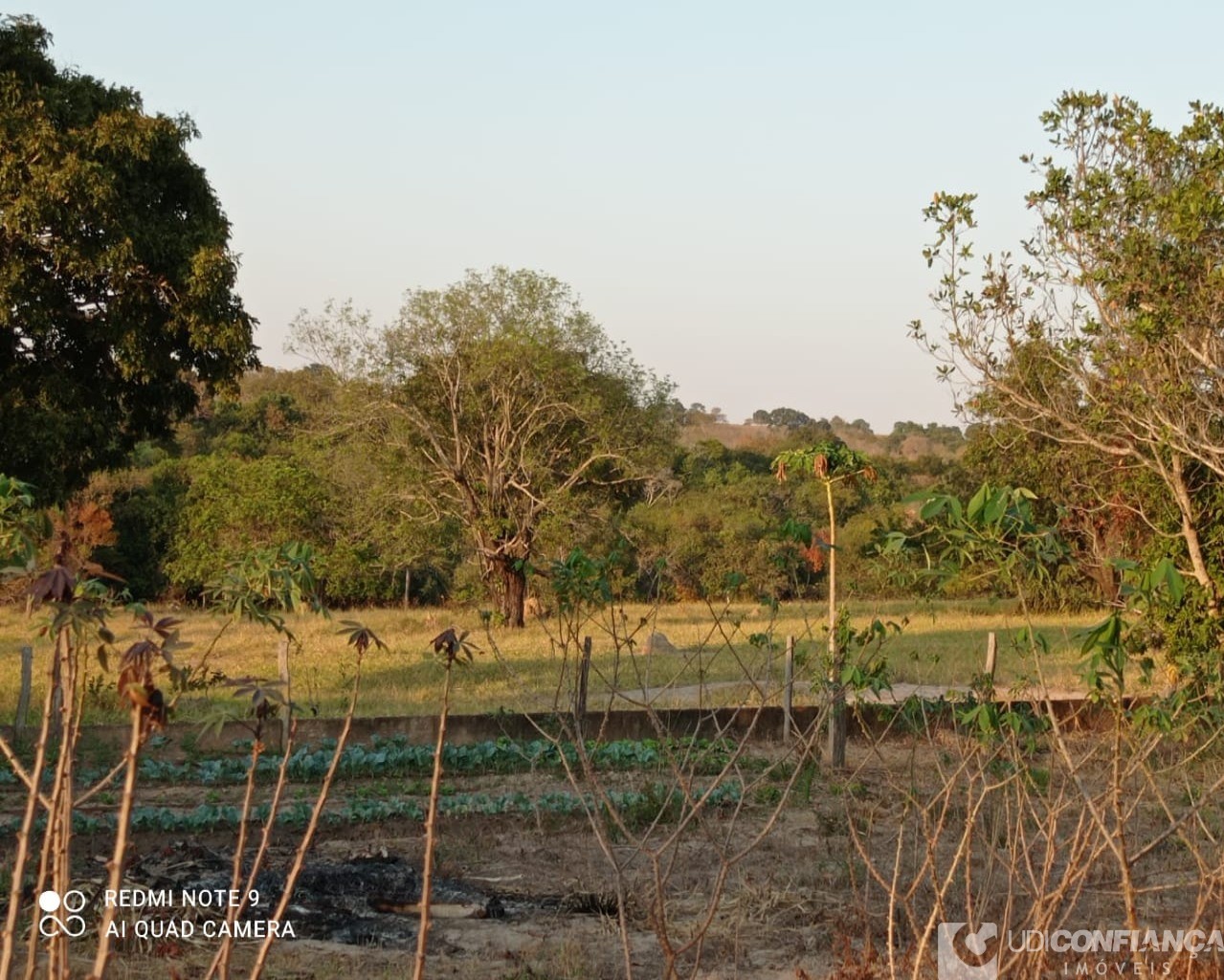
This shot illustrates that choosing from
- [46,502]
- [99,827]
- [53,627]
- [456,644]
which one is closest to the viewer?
[53,627]

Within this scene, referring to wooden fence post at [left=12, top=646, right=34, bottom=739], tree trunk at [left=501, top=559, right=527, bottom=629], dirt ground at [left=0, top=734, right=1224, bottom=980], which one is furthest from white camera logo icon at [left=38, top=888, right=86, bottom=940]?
tree trunk at [left=501, top=559, right=527, bottom=629]

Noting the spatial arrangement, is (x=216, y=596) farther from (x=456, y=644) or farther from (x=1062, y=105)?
(x=1062, y=105)

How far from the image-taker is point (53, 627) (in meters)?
2.26

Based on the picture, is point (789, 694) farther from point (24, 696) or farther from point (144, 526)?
point (144, 526)

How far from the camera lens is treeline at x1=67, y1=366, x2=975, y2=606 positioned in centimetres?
2470

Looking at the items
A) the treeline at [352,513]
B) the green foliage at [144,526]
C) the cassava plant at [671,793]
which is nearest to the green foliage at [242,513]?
the treeline at [352,513]

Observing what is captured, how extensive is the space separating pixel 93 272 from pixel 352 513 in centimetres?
1288

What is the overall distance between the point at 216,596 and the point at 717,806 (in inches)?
179

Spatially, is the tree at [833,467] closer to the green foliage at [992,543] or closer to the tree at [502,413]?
the green foliage at [992,543]

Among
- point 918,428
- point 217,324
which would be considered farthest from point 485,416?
point 918,428

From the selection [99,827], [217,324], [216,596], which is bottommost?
[99,827]

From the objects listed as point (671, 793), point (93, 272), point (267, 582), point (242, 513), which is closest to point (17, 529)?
point (267, 582)

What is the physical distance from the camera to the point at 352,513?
2562 cm

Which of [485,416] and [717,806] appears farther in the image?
[485,416]
